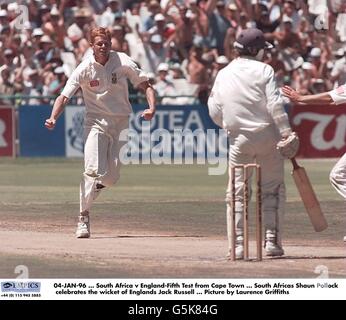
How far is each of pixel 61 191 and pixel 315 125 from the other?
7.82m

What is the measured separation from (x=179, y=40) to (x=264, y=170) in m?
15.7

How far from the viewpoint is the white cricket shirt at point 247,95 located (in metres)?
12.6

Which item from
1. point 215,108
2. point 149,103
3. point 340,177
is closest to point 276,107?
point 215,108

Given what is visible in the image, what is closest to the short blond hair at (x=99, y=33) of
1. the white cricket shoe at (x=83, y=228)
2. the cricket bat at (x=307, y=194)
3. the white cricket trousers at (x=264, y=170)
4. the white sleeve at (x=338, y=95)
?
the white cricket shoe at (x=83, y=228)

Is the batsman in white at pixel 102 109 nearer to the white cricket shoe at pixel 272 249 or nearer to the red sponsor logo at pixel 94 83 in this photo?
the red sponsor logo at pixel 94 83

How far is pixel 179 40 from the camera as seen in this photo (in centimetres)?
2852

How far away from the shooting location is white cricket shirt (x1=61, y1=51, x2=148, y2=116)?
1508 cm

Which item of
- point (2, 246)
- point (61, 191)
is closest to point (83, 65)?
point (2, 246)

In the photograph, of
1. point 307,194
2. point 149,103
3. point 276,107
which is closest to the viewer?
point 276,107

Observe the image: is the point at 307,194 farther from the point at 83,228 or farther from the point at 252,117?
the point at 83,228

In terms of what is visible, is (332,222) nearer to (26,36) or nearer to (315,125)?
(315,125)

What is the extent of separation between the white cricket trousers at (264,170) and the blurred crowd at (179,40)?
47.5 ft

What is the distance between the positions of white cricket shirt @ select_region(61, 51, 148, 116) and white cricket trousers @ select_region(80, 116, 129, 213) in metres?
0.12

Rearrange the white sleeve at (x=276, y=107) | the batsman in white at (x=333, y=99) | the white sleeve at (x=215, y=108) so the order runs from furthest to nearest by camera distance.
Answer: the batsman in white at (x=333, y=99) → the white sleeve at (x=215, y=108) → the white sleeve at (x=276, y=107)
